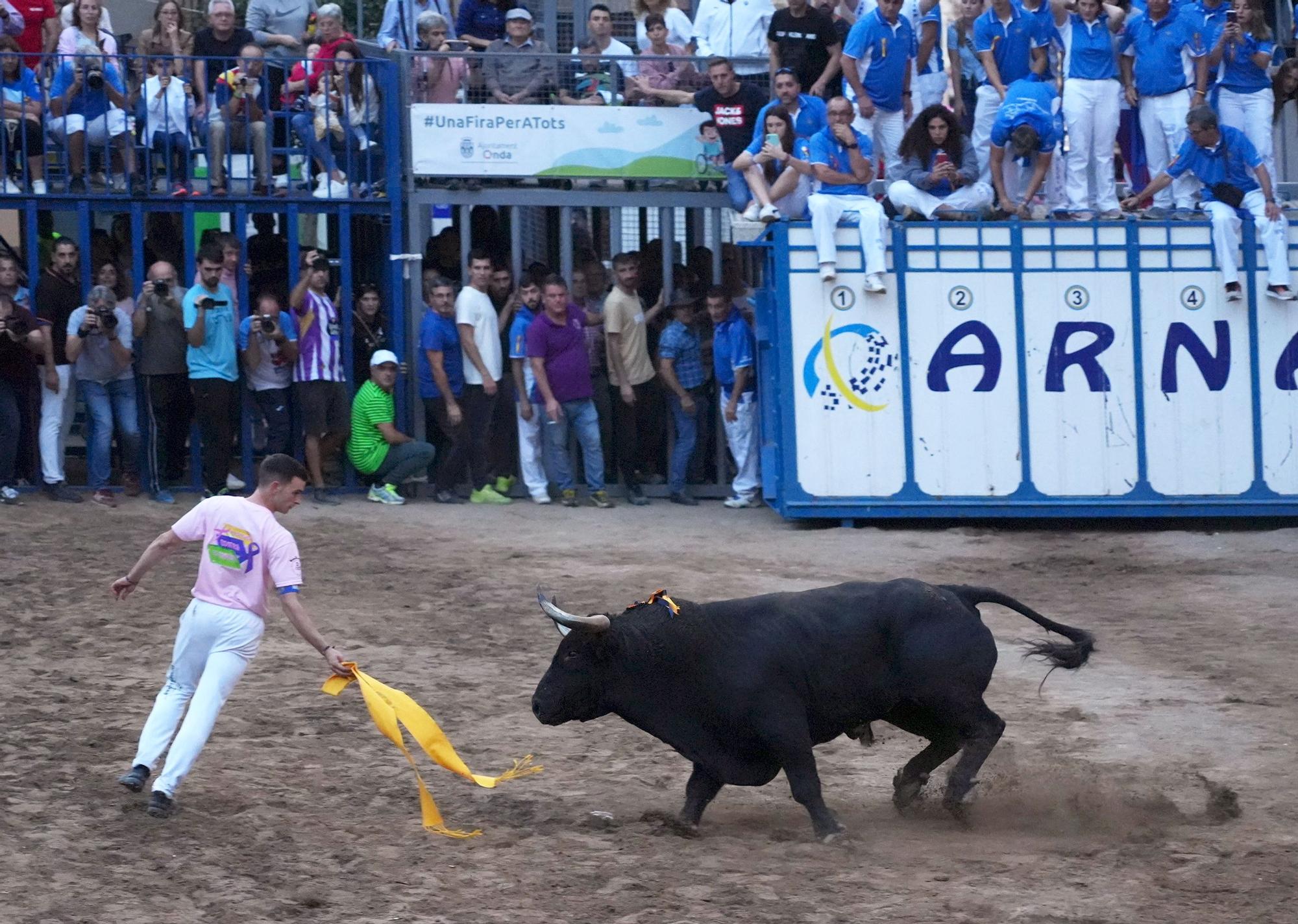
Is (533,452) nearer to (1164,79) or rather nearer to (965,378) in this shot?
(965,378)

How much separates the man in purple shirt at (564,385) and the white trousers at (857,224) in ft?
7.86

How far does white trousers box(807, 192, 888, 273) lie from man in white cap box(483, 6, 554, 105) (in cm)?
300

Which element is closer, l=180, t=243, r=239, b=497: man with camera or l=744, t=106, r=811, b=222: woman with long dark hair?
l=744, t=106, r=811, b=222: woman with long dark hair

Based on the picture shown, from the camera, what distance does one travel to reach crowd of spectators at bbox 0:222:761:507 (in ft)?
49.7

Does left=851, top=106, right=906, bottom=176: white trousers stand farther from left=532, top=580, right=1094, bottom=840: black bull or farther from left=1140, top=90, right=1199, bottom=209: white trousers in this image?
left=532, top=580, right=1094, bottom=840: black bull

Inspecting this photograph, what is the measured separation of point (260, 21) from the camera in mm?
17078

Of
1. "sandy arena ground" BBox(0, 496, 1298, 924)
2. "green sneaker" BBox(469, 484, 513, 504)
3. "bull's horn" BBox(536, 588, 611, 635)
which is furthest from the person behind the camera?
"green sneaker" BBox(469, 484, 513, 504)

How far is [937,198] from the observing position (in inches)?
595

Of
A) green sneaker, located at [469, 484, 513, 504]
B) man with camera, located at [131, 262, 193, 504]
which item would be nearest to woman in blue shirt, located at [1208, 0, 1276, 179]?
green sneaker, located at [469, 484, 513, 504]

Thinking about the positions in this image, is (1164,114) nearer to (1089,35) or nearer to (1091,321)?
(1089,35)

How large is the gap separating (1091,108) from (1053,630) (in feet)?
26.6

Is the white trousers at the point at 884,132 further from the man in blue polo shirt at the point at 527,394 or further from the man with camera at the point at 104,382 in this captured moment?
the man with camera at the point at 104,382

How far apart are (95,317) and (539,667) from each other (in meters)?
6.09

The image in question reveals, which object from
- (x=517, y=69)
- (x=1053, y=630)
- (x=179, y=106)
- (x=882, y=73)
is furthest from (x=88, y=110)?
(x=1053, y=630)
